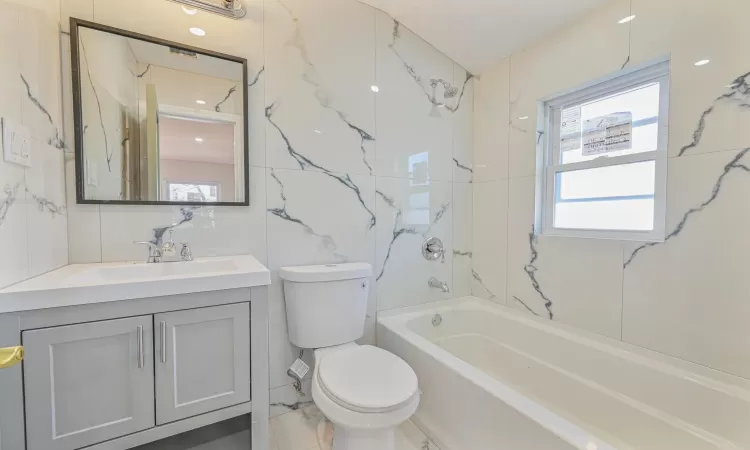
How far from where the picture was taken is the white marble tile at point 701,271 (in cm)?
120

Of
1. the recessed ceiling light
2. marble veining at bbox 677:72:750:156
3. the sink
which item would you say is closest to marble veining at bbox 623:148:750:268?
marble veining at bbox 677:72:750:156

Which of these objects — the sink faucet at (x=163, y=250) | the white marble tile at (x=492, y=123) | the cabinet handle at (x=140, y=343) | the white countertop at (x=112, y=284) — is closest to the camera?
the white countertop at (x=112, y=284)

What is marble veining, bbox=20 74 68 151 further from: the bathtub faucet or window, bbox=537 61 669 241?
window, bbox=537 61 669 241

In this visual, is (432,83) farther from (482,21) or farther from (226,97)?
(226,97)

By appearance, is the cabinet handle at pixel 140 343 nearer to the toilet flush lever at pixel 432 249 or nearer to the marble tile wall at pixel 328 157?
the marble tile wall at pixel 328 157

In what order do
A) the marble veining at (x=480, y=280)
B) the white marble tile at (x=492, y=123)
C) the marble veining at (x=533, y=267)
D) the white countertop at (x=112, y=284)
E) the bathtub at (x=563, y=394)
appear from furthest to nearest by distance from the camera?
the marble veining at (x=480, y=280) < the white marble tile at (x=492, y=123) < the marble veining at (x=533, y=267) < the bathtub at (x=563, y=394) < the white countertop at (x=112, y=284)

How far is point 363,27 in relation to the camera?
1.90 m

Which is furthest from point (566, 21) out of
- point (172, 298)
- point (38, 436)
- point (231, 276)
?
point (38, 436)

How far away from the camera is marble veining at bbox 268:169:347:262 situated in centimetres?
168

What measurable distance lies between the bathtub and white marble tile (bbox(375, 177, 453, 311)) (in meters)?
0.16

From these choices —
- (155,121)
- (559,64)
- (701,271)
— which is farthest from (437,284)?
(155,121)

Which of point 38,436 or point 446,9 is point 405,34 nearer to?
point 446,9

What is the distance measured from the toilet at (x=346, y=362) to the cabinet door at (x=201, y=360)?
1.09 feet

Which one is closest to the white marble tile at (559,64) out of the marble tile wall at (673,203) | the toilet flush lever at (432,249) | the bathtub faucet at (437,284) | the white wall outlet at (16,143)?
the marble tile wall at (673,203)
